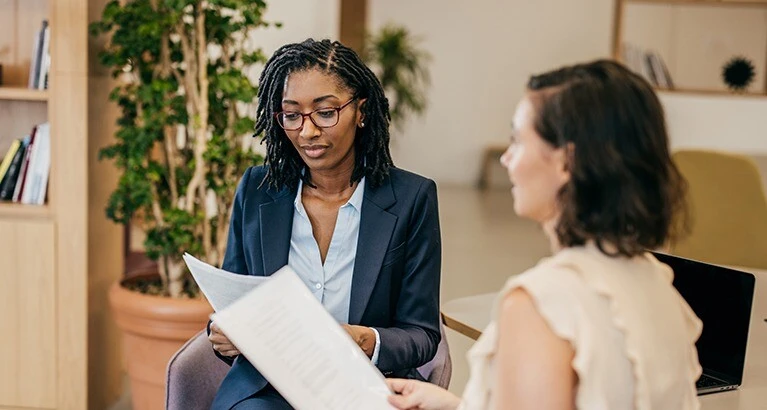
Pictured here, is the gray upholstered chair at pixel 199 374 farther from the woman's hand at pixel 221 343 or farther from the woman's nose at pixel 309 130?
the woman's nose at pixel 309 130

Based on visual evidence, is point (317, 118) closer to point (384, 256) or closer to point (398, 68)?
point (384, 256)

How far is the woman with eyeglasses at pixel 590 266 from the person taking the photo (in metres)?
1.14

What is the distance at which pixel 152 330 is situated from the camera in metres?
3.23

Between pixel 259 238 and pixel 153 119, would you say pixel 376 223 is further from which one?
pixel 153 119

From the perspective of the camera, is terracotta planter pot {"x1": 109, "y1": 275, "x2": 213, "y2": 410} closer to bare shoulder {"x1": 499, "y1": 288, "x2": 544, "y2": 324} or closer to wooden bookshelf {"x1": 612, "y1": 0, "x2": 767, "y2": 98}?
bare shoulder {"x1": 499, "y1": 288, "x2": 544, "y2": 324}

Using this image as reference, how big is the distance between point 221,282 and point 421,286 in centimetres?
49

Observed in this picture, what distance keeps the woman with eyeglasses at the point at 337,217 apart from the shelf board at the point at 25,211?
1406mm

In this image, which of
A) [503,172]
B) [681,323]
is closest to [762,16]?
[503,172]

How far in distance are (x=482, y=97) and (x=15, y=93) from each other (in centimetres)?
727

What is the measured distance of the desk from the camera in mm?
1770

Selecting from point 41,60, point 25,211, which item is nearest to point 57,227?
point 25,211

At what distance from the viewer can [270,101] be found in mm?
2146

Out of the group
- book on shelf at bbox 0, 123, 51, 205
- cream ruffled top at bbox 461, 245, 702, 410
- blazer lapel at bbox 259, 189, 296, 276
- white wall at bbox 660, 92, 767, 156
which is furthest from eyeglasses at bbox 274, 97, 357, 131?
white wall at bbox 660, 92, 767, 156

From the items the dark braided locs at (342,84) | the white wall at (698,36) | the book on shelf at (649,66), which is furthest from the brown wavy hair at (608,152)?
the white wall at (698,36)
